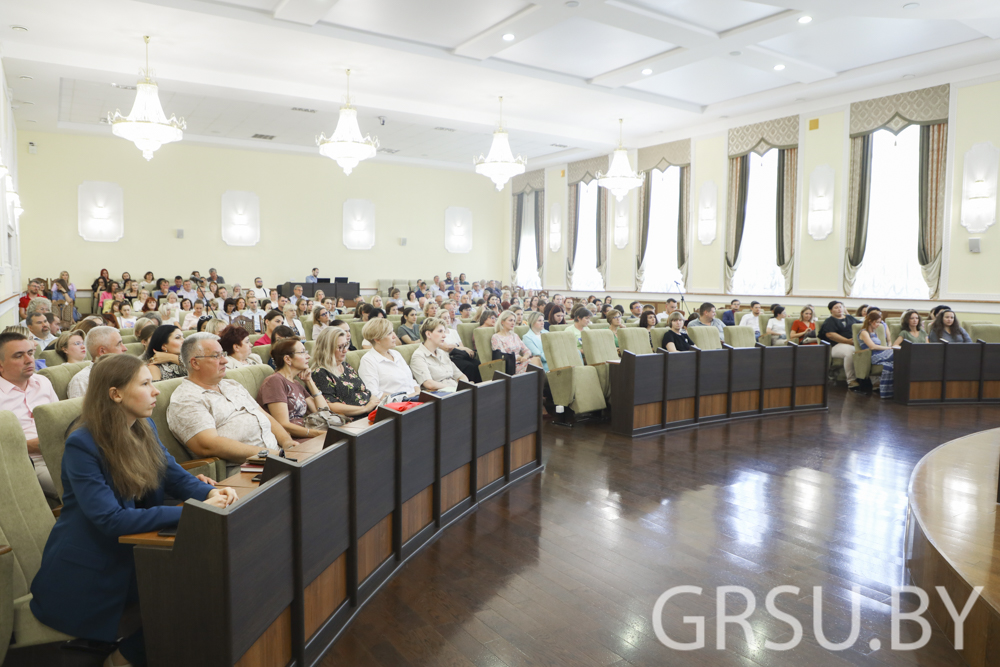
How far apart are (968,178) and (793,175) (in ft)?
8.90

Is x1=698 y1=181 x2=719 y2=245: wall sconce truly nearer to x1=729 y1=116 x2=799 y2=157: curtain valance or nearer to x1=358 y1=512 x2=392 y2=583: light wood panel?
x1=729 y1=116 x2=799 y2=157: curtain valance

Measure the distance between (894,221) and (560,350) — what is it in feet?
24.1

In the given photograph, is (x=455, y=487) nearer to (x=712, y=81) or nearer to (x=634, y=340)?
(x=634, y=340)

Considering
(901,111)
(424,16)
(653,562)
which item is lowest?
(653,562)

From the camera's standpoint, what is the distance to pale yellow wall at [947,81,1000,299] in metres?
9.15

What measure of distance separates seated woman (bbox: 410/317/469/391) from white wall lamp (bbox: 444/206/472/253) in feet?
43.5

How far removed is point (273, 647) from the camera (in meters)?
2.10

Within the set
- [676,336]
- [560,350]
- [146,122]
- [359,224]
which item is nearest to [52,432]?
[560,350]

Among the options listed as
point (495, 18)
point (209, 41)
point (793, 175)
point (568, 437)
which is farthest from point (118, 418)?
point (793, 175)

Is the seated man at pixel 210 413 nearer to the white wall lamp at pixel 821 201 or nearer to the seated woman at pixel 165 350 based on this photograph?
the seated woman at pixel 165 350

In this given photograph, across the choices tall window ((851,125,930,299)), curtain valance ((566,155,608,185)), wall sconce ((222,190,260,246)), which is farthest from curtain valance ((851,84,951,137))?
wall sconce ((222,190,260,246))

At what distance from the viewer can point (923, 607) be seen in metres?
2.72

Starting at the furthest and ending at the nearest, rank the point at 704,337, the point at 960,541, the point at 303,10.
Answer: the point at 303,10 < the point at 704,337 < the point at 960,541

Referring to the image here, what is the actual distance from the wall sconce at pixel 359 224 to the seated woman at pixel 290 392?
43.9 ft
